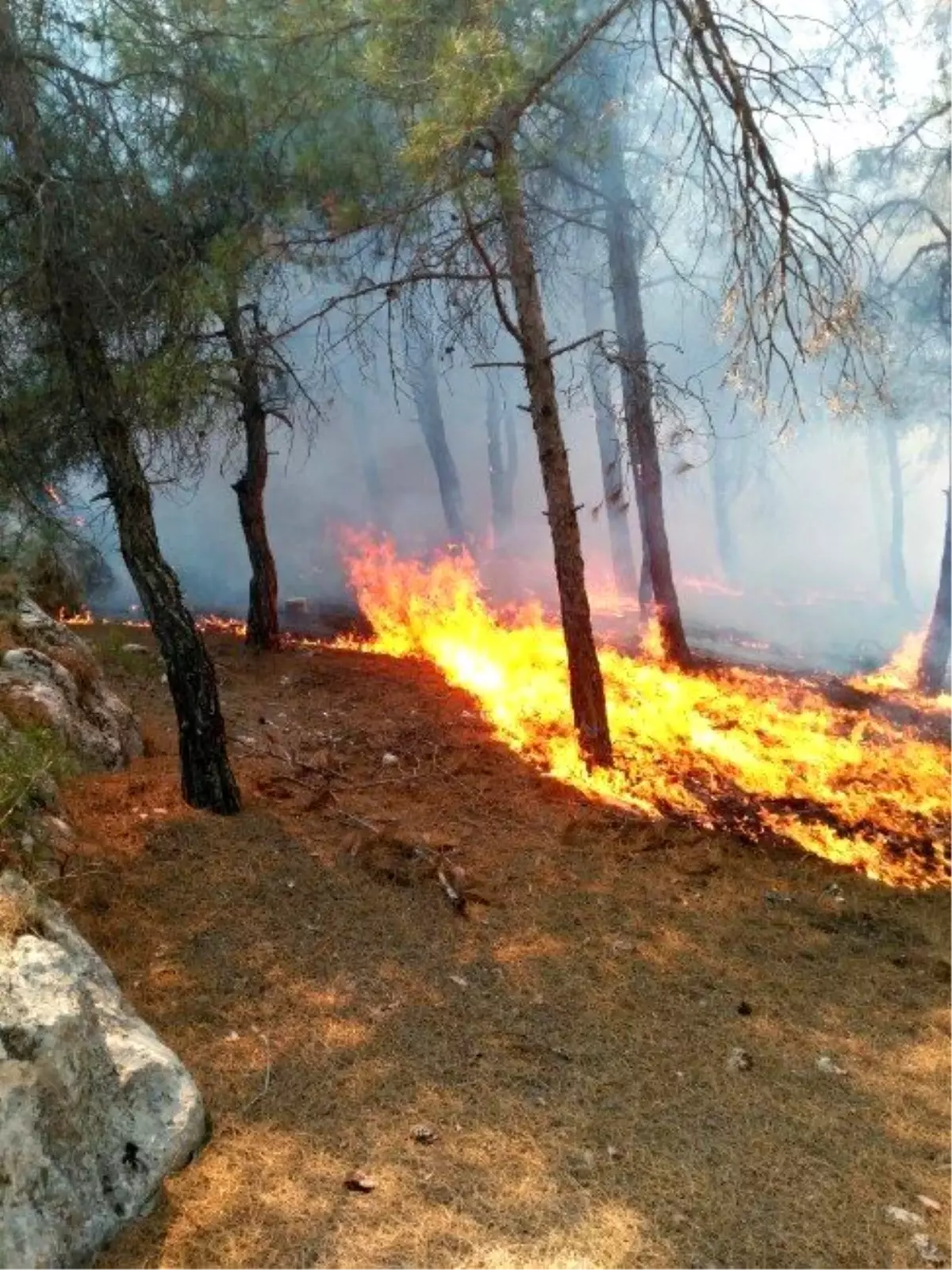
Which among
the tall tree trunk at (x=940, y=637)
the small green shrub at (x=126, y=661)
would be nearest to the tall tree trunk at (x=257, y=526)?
the small green shrub at (x=126, y=661)

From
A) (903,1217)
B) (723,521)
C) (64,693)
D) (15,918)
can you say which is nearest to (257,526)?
(64,693)

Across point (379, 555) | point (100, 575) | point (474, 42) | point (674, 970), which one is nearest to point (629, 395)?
point (474, 42)

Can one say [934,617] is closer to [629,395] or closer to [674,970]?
[629,395]

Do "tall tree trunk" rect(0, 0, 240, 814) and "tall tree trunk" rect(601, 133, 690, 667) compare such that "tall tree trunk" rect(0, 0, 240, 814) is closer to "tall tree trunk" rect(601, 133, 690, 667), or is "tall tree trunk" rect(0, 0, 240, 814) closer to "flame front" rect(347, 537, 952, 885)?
"flame front" rect(347, 537, 952, 885)

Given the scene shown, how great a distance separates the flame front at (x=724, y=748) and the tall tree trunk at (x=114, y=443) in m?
3.28

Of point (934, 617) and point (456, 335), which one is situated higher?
point (456, 335)

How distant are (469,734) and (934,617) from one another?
33.7 feet

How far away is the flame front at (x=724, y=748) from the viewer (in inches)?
301

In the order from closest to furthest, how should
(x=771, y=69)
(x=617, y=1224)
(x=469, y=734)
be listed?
(x=617, y=1224)
(x=771, y=69)
(x=469, y=734)

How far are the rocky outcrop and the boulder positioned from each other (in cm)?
306

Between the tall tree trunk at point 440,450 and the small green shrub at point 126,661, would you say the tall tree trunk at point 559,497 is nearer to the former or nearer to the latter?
the small green shrub at point 126,661

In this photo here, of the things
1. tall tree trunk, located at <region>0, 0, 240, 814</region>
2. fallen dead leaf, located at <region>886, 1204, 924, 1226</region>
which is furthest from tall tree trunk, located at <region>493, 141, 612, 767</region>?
fallen dead leaf, located at <region>886, 1204, 924, 1226</region>

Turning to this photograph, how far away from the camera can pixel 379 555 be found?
87.0ft

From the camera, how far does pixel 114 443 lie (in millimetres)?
5789
